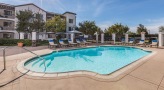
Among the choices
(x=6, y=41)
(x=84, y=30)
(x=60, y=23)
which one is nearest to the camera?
(x=6, y=41)

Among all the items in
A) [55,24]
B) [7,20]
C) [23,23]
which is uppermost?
[7,20]

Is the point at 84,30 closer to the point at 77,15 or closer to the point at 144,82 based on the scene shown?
the point at 77,15

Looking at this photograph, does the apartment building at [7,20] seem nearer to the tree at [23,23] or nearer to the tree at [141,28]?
the tree at [23,23]

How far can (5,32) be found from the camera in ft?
101

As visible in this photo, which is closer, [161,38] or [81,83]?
[81,83]

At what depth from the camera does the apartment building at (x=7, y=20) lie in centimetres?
3043

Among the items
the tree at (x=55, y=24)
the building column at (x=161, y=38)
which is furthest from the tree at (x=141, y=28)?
the tree at (x=55, y=24)

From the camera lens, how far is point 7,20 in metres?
31.2

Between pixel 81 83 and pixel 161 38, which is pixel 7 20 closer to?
pixel 161 38

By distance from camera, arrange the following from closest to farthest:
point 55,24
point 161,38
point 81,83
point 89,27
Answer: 1. point 81,83
2. point 161,38
3. point 55,24
4. point 89,27

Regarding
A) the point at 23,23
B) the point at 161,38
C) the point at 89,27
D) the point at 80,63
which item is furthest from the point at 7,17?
the point at 161,38

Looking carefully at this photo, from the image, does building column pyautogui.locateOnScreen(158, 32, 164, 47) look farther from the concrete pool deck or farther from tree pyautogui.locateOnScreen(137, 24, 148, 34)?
tree pyautogui.locateOnScreen(137, 24, 148, 34)

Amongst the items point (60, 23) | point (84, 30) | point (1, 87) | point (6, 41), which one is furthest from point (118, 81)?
point (84, 30)

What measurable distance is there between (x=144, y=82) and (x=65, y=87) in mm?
2855
